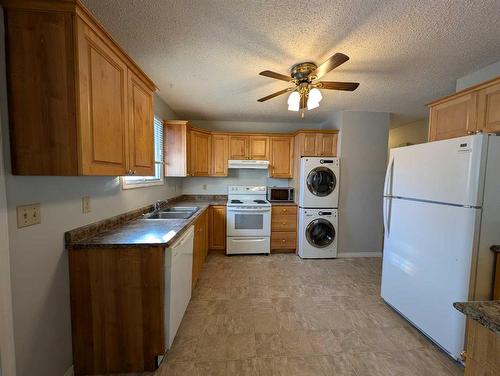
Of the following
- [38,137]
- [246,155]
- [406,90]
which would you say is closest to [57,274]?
[38,137]

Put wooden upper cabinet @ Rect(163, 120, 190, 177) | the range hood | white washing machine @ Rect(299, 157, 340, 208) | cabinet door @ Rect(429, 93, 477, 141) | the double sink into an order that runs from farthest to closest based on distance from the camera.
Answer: the range hood → white washing machine @ Rect(299, 157, 340, 208) → wooden upper cabinet @ Rect(163, 120, 190, 177) → the double sink → cabinet door @ Rect(429, 93, 477, 141)

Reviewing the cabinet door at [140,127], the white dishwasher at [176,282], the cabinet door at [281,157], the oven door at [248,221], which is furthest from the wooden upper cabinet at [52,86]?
the cabinet door at [281,157]

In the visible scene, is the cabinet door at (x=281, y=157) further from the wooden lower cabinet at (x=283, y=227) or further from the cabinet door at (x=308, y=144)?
the wooden lower cabinet at (x=283, y=227)

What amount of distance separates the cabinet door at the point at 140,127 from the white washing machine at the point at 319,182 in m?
2.39

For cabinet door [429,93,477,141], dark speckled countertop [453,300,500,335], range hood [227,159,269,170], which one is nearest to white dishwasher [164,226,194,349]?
dark speckled countertop [453,300,500,335]

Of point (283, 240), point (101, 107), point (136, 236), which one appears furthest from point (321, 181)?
point (101, 107)

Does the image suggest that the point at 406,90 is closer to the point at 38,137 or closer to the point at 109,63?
the point at 109,63

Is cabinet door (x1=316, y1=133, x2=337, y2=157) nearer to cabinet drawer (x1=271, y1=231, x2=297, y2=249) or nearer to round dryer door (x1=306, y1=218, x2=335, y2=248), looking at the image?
round dryer door (x1=306, y1=218, x2=335, y2=248)

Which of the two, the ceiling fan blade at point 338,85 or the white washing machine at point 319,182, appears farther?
the white washing machine at point 319,182

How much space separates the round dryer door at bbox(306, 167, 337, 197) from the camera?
3490mm

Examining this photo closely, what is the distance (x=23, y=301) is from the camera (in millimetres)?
1118

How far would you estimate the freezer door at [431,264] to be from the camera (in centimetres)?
152

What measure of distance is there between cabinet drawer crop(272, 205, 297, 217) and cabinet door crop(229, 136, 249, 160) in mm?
1140

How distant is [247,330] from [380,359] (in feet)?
3.51
